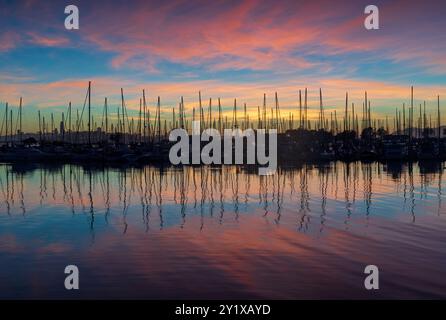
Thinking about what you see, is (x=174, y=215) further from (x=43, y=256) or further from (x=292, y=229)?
(x=43, y=256)

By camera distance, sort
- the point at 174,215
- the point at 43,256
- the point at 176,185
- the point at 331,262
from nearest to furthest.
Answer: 1. the point at 331,262
2. the point at 43,256
3. the point at 174,215
4. the point at 176,185

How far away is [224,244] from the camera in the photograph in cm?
1923

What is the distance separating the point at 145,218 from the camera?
25.8 meters

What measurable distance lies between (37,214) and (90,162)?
6550 centimetres

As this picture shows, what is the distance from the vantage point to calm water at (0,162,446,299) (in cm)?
1352

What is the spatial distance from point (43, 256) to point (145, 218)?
8806 millimetres

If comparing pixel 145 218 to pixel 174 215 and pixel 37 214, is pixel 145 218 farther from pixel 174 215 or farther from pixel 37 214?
pixel 37 214

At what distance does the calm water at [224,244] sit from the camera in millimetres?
13523

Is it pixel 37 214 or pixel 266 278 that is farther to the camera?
pixel 37 214

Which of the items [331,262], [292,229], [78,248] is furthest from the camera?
[292,229]

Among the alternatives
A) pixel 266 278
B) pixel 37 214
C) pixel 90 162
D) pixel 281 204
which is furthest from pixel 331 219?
pixel 90 162
